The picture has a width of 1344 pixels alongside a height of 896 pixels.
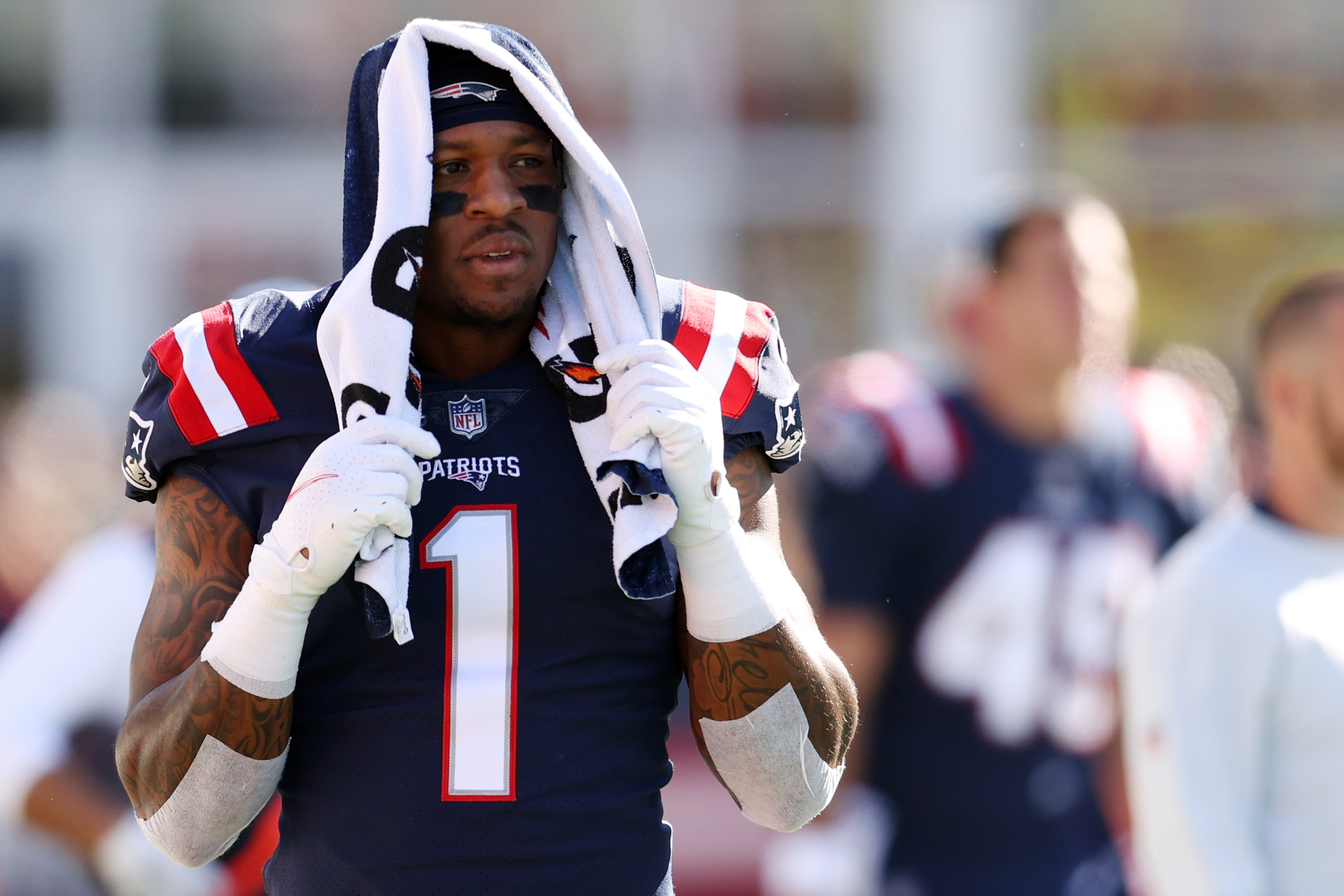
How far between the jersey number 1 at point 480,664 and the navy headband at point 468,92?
0.56 metres

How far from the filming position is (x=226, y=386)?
2.16 metres

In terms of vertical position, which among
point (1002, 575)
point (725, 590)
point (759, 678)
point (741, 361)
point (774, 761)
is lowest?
point (1002, 575)

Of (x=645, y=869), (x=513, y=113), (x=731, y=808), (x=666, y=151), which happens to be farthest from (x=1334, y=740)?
(x=666, y=151)

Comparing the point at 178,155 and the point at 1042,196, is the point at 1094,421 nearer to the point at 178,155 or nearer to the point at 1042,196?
the point at 1042,196

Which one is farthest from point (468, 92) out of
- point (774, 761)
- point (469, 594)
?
point (774, 761)

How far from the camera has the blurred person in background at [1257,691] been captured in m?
3.08

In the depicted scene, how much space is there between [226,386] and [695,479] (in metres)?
0.63

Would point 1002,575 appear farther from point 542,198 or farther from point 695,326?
point 542,198

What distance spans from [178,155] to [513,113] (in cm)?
763

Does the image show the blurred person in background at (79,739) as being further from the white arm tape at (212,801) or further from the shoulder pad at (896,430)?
the shoulder pad at (896,430)

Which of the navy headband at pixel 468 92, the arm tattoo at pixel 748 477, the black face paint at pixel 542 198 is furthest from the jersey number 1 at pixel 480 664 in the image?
the navy headband at pixel 468 92

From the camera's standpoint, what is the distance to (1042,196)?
4.73m

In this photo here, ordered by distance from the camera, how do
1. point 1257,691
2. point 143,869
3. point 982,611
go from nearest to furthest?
point 1257,691, point 143,869, point 982,611

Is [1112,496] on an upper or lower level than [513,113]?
lower
